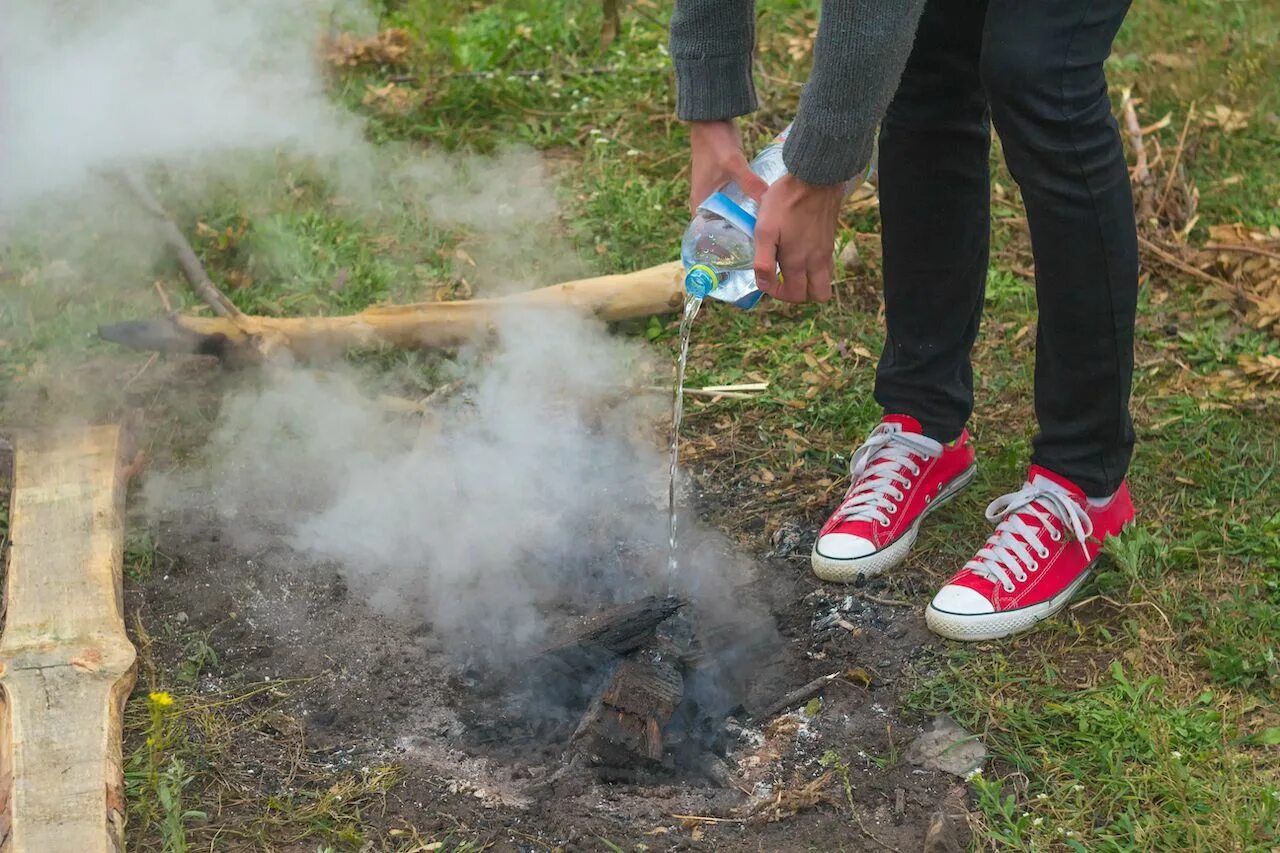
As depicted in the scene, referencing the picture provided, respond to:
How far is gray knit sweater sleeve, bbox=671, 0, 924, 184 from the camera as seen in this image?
6.73 feet

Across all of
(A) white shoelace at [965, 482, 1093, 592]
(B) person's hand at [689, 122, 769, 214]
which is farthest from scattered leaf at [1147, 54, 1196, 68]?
(B) person's hand at [689, 122, 769, 214]

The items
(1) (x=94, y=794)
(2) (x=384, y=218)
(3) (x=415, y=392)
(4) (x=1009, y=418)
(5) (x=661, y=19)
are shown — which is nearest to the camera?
(1) (x=94, y=794)

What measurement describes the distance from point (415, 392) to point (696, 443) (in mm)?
843

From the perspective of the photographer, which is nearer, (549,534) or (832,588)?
(832,588)

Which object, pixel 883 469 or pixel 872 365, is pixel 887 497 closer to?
pixel 883 469

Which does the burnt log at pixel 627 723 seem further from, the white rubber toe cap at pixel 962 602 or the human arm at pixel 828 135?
the human arm at pixel 828 135

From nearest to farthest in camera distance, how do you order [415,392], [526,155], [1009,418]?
[1009,418] → [415,392] → [526,155]

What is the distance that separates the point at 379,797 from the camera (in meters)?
2.44

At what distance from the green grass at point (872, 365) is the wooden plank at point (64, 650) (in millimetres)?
109

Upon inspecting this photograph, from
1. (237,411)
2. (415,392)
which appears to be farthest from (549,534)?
(237,411)

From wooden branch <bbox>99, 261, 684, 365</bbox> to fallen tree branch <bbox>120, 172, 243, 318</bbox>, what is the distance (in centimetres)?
14

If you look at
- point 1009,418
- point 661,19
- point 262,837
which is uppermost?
point 661,19

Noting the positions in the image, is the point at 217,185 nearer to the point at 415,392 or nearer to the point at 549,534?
the point at 415,392

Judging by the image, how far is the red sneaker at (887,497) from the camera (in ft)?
9.78
